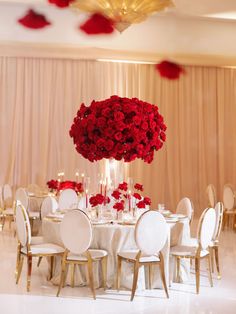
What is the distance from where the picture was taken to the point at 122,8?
6.63 m

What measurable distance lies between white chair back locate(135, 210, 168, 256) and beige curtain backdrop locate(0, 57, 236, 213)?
6499mm

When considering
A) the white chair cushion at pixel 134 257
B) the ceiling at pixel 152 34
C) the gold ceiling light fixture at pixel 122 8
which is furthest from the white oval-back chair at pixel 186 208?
the ceiling at pixel 152 34

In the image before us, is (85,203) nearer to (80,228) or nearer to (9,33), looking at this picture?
(80,228)

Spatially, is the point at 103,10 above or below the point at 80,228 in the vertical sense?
above

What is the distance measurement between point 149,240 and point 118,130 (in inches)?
47.1

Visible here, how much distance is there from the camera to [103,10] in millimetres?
6645

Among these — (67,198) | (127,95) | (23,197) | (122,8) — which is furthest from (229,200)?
(122,8)

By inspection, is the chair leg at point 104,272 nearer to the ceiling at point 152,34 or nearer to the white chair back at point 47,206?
the white chair back at point 47,206

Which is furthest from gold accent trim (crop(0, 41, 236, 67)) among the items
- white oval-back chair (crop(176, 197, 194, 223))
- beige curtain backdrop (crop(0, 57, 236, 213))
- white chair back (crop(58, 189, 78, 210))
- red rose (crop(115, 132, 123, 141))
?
red rose (crop(115, 132, 123, 141))

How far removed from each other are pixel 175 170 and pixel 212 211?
21.1 feet

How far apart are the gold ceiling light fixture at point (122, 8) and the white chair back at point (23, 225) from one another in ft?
9.05

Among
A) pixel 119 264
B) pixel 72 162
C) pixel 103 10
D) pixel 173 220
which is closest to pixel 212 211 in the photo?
pixel 173 220

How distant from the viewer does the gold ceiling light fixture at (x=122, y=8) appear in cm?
655

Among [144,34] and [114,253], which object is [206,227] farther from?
[144,34]
